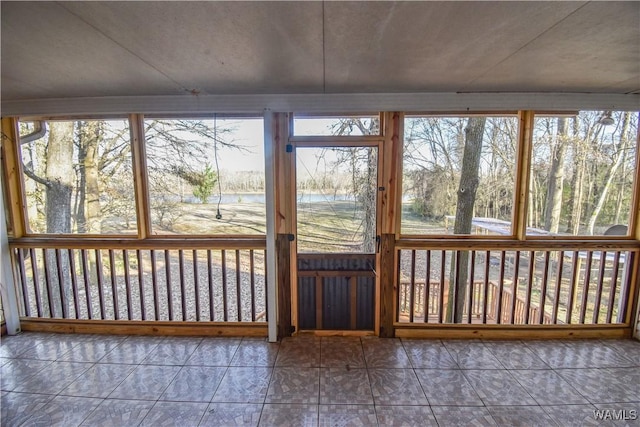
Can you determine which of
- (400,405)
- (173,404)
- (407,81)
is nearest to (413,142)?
(407,81)

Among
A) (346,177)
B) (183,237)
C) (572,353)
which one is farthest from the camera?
(183,237)

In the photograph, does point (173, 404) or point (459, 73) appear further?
point (459, 73)

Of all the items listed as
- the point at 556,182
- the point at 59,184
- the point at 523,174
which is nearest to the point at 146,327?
the point at 59,184

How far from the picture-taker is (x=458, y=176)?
2.84 metres

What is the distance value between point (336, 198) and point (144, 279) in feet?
7.91

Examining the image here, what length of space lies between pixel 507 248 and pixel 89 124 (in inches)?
183

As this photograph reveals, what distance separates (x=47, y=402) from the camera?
6.30ft

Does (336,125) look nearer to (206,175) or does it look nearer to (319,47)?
(319,47)

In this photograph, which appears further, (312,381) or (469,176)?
(469,176)

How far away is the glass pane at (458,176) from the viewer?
271 cm

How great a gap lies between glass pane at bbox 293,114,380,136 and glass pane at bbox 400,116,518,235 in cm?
38

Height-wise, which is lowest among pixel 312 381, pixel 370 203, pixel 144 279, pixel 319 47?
pixel 312 381

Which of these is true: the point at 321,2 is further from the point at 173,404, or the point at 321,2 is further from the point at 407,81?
the point at 173,404

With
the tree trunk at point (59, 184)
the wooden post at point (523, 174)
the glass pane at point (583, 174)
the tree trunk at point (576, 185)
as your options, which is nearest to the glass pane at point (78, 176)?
the tree trunk at point (59, 184)
